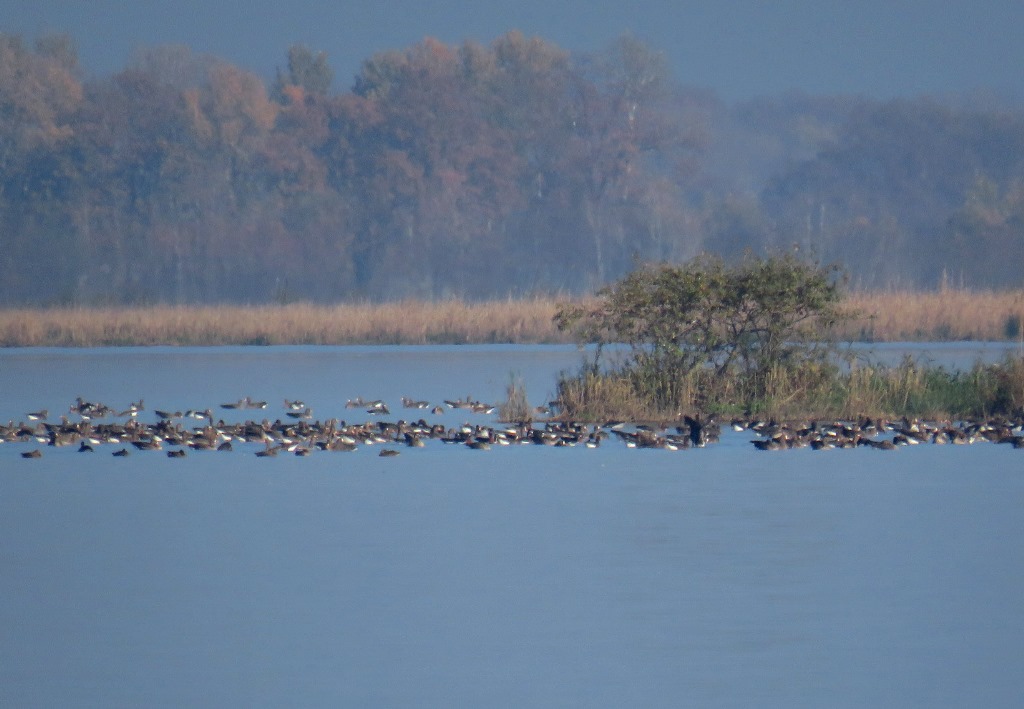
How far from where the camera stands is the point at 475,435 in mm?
17766

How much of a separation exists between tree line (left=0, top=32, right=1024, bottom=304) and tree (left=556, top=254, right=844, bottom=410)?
1422 inches

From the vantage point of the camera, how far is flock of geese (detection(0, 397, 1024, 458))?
56.4 feet

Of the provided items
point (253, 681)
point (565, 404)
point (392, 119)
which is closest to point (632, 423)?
point (565, 404)

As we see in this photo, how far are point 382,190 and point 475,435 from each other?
131 ft

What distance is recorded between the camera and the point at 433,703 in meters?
7.84

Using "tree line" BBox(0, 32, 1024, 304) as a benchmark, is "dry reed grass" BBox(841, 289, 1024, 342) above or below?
below

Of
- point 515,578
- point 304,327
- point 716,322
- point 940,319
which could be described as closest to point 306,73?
point 304,327

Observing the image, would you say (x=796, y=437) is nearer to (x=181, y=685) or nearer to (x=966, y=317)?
(x=181, y=685)

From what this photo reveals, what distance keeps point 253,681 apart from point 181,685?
0.33 metres

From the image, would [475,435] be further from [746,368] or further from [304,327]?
[304,327]

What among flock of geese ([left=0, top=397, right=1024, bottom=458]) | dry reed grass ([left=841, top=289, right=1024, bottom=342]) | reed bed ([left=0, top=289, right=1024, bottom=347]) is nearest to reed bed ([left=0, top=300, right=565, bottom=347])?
reed bed ([left=0, top=289, right=1024, bottom=347])

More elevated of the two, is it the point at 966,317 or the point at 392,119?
the point at 392,119

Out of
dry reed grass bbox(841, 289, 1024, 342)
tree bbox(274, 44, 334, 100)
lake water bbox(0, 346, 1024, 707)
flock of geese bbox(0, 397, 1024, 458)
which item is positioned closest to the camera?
lake water bbox(0, 346, 1024, 707)

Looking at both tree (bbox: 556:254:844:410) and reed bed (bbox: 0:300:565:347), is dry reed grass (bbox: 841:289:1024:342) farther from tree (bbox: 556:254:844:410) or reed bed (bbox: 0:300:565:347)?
tree (bbox: 556:254:844:410)
